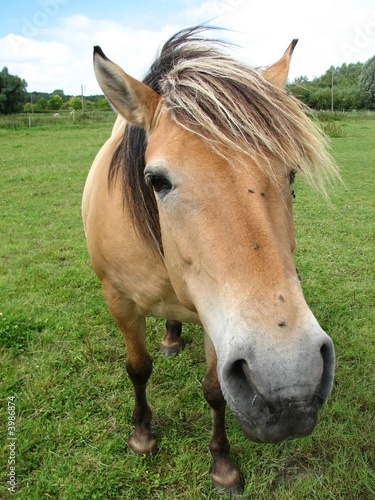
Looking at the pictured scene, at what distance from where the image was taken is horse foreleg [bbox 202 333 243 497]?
2.50 metres

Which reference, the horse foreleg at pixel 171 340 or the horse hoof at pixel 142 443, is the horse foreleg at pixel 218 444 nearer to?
the horse hoof at pixel 142 443

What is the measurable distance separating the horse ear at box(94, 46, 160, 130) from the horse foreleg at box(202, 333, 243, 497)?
1418 millimetres

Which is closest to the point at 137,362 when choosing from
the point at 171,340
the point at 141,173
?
the point at 171,340

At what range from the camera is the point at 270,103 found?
5.87ft

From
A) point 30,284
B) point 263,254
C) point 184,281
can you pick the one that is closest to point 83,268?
point 30,284

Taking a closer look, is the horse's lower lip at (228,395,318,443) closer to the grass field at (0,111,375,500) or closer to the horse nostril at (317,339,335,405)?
the horse nostril at (317,339,335,405)

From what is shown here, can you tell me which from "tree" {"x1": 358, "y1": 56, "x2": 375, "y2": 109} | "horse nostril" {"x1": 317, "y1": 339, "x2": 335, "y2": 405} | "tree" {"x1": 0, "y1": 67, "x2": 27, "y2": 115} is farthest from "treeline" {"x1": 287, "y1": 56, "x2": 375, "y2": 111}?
"horse nostril" {"x1": 317, "y1": 339, "x2": 335, "y2": 405}

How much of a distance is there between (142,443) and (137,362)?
54cm

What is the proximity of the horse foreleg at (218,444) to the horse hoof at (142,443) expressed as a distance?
1.41 feet

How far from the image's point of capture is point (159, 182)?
1.75 metres

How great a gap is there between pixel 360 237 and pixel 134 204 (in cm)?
541

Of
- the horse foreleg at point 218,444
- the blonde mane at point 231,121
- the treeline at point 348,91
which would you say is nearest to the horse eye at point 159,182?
the blonde mane at point 231,121

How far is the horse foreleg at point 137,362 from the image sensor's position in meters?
2.78

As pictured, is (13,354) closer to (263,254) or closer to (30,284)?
(30,284)
